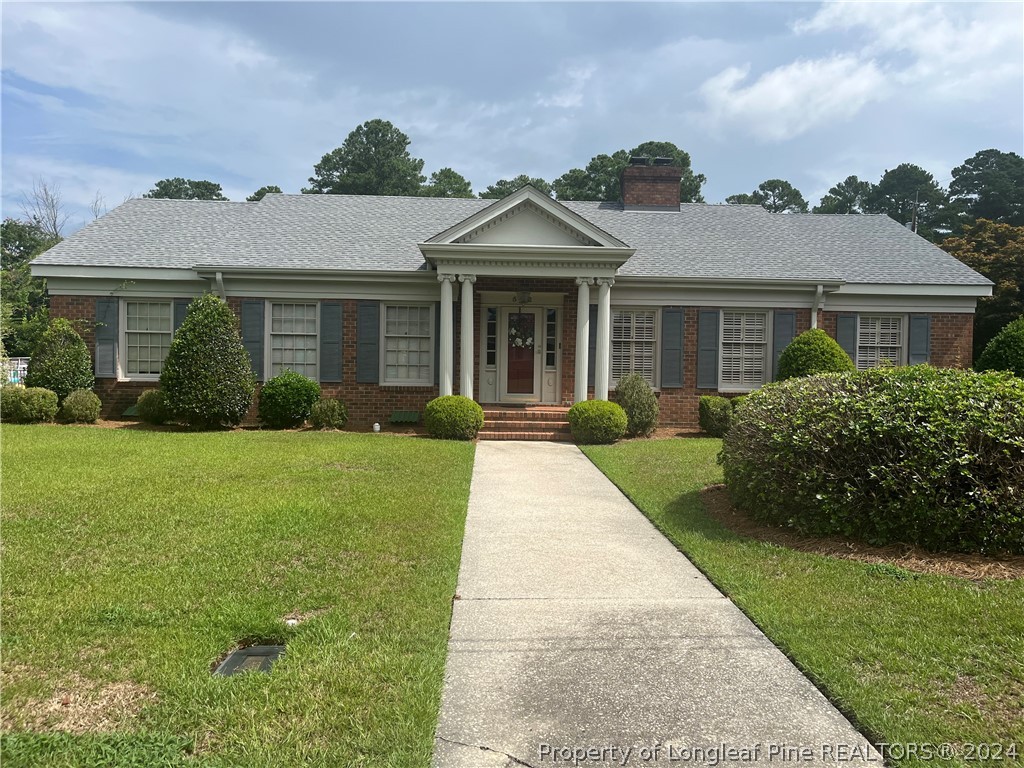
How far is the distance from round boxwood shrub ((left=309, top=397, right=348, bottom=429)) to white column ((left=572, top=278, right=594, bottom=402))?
16.4 feet

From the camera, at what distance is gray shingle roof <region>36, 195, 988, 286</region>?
47.9 feet

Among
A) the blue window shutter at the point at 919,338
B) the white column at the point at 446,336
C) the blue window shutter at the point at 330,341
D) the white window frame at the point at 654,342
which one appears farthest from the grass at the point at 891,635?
the blue window shutter at the point at 919,338

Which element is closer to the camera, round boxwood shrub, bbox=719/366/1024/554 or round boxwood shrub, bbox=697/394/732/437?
round boxwood shrub, bbox=719/366/1024/554

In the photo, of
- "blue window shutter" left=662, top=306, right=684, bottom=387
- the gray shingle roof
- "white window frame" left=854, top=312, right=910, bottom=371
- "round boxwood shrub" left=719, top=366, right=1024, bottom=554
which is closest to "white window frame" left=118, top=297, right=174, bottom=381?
the gray shingle roof

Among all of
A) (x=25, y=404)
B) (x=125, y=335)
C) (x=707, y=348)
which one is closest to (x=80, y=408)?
(x=25, y=404)

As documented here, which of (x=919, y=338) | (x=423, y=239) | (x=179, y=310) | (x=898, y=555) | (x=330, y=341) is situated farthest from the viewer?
(x=423, y=239)

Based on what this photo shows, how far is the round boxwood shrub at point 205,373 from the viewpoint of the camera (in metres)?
12.5

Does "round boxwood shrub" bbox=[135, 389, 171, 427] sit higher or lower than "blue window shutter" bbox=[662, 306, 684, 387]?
lower

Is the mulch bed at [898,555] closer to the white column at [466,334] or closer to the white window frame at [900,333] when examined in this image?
the white column at [466,334]

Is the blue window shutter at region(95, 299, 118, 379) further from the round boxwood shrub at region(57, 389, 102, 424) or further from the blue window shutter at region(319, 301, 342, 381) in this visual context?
the blue window shutter at region(319, 301, 342, 381)

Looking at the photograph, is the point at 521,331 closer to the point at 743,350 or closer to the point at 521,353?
the point at 521,353

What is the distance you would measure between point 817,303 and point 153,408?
47.2 ft

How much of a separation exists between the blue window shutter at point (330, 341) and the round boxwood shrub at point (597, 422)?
5429 millimetres

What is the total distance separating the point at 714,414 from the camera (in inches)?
533
